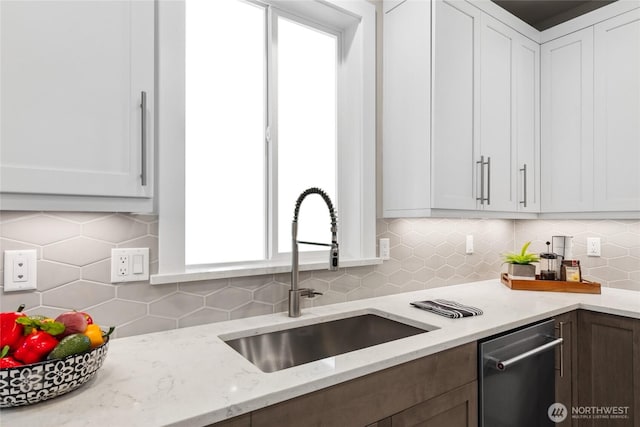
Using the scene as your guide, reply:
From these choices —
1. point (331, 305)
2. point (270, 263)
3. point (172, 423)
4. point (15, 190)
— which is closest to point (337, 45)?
point (270, 263)

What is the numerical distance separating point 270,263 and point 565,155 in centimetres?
186

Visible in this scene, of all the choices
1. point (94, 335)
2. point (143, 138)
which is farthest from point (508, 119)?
point (94, 335)

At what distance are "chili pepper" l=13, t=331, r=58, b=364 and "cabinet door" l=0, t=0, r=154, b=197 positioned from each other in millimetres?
339

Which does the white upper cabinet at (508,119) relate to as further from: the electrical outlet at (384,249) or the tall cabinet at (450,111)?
the electrical outlet at (384,249)

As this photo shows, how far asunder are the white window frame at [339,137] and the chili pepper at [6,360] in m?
0.54

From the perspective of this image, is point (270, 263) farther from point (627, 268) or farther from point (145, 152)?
Answer: point (627, 268)

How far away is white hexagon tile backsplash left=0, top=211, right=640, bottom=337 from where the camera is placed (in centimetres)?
115

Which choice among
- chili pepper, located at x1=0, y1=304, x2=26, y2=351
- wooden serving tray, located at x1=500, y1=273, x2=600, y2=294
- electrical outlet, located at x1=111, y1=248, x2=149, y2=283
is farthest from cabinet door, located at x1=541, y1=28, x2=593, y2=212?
chili pepper, located at x1=0, y1=304, x2=26, y2=351

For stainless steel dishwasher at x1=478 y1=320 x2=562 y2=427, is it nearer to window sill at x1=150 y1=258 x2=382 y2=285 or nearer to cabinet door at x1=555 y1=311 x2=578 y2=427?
cabinet door at x1=555 y1=311 x2=578 y2=427

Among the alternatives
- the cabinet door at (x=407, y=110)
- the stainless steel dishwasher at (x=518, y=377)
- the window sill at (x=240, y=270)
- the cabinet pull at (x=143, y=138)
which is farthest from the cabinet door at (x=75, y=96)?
the stainless steel dishwasher at (x=518, y=377)

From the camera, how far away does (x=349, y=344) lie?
1.60 metres

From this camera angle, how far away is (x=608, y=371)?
169 cm

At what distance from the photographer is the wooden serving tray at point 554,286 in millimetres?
2020

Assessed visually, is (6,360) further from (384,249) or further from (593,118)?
(593,118)
